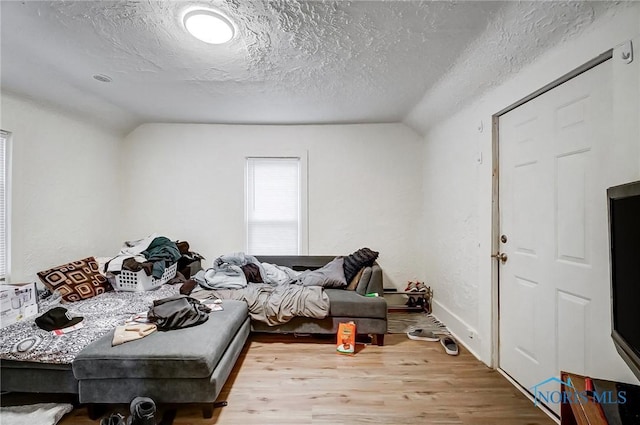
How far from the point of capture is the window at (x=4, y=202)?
7.62 feet

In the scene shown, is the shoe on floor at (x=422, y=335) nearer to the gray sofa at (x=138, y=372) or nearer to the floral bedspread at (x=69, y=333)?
the gray sofa at (x=138, y=372)

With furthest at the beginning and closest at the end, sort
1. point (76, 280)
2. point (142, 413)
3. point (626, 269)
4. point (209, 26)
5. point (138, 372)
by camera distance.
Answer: point (76, 280), point (209, 26), point (138, 372), point (142, 413), point (626, 269)

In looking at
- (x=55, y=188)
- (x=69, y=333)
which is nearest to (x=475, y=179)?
(x=69, y=333)

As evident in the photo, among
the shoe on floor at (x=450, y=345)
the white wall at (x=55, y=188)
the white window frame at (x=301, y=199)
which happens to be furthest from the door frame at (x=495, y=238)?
the white wall at (x=55, y=188)

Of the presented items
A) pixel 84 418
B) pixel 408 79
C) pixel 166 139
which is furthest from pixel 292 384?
pixel 166 139

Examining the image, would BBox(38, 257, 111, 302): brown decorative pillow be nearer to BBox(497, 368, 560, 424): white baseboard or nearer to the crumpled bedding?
the crumpled bedding

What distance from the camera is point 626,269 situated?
1050 millimetres

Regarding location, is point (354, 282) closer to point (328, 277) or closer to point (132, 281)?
point (328, 277)

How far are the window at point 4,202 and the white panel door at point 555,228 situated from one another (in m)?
4.24

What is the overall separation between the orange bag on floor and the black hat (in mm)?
2064

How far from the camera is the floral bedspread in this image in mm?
1607

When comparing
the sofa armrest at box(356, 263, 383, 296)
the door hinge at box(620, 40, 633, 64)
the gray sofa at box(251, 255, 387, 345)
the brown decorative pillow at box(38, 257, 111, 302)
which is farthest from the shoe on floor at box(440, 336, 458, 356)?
the brown decorative pillow at box(38, 257, 111, 302)

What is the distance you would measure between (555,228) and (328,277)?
6.64 feet

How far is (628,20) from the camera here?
121cm
